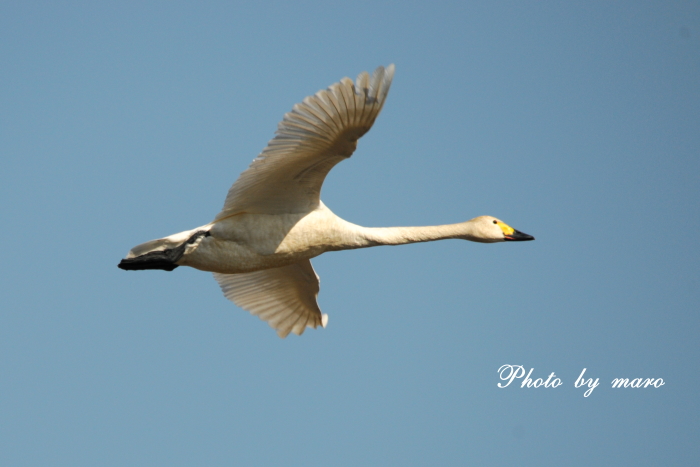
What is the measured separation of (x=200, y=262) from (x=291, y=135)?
7.33 ft

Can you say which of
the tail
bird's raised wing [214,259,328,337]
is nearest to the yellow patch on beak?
bird's raised wing [214,259,328,337]

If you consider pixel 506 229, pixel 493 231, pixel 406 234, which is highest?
pixel 506 229

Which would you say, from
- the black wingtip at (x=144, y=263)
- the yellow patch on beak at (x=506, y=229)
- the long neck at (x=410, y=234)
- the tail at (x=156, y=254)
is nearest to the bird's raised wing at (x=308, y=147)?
the tail at (x=156, y=254)

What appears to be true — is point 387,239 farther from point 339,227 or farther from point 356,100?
point 356,100

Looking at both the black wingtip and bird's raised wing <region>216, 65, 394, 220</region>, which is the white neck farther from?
the black wingtip

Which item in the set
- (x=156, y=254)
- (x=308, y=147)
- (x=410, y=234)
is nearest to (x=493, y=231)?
(x=410, y=234)

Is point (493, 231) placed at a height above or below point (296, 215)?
above

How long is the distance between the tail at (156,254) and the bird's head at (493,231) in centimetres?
402

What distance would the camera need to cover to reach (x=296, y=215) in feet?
38.4

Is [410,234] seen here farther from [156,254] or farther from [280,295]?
[156,254]

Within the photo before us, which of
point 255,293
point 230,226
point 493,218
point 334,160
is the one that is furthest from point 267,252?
point 493,218

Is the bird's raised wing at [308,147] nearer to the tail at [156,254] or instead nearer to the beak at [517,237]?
the tail at [156,254]

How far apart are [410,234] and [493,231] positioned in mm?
1433

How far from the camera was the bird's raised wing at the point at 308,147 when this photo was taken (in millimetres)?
9852
